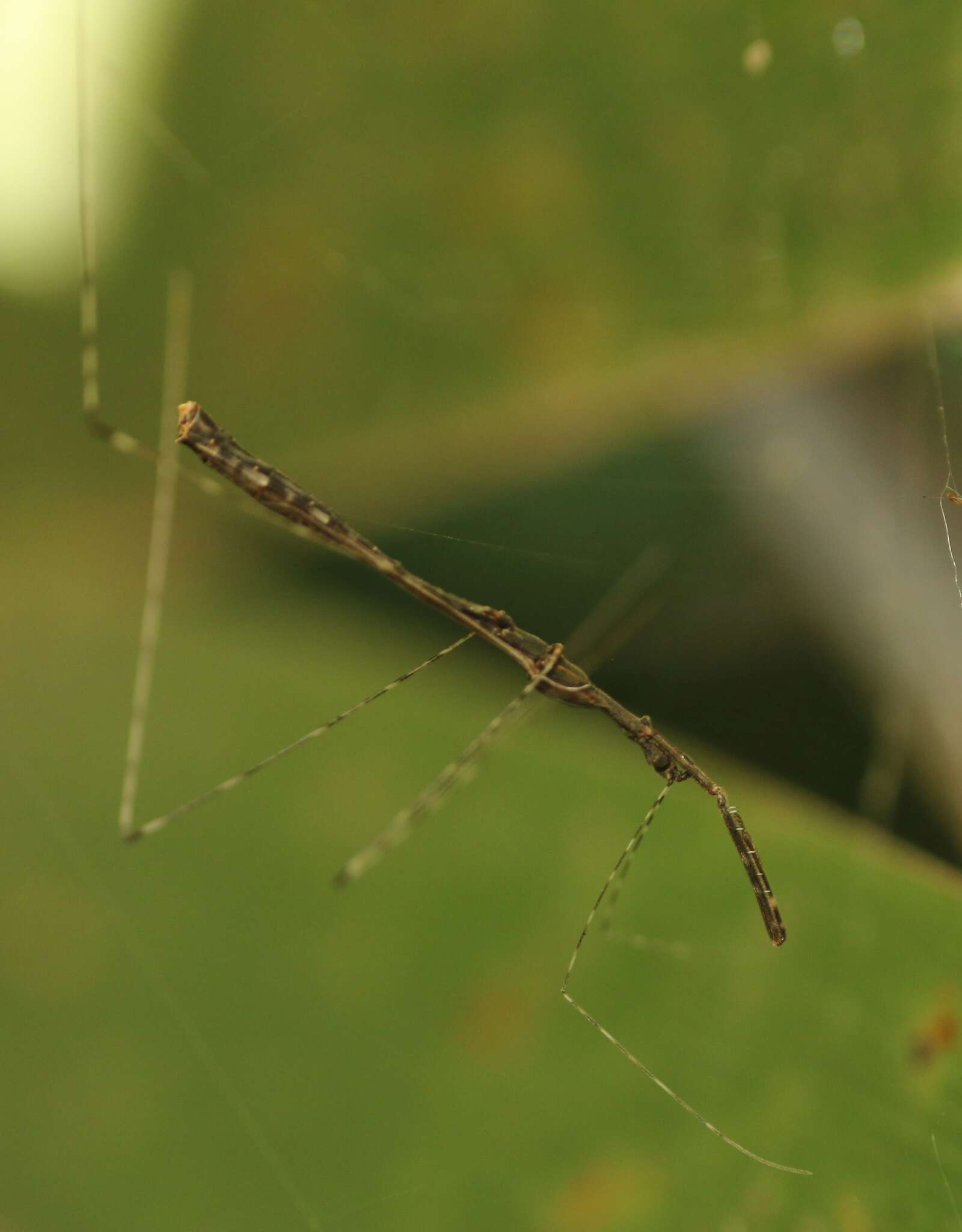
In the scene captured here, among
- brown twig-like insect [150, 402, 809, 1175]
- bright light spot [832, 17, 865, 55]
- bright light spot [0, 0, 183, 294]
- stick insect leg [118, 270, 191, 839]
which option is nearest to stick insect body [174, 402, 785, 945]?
brown twig-like insect [150, 402, 809, 1175]

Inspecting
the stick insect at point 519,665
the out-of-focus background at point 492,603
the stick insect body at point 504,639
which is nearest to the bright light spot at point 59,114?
the out-of-focus background at point 492,603

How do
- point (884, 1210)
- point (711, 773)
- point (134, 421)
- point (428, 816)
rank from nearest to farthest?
point (884, 1210) < point (711, 773) < point (428, 816) < point (134, 421)

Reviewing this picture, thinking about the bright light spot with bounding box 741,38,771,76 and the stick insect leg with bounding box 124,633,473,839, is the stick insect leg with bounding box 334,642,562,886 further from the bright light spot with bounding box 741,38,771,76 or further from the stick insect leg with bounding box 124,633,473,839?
the bright light spot with bounding box 741,38,771,76

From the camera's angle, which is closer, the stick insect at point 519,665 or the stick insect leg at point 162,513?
the stick insect at point 519,665

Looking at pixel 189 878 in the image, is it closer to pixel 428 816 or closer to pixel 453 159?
pixel 428 816

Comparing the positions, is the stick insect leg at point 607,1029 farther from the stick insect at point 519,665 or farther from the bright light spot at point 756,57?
the bright light spot at point 756,57

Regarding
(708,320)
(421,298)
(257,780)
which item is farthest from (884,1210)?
(421,298)
